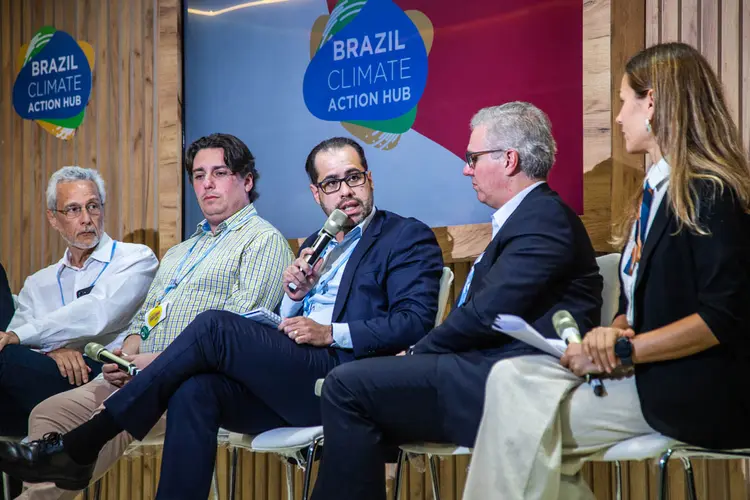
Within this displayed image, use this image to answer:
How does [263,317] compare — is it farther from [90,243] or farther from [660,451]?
[90,243]

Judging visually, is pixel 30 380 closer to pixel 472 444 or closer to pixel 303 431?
pixel 303 431

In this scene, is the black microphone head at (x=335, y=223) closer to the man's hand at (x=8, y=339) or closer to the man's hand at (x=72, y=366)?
the man's hand at (x=72, y=366)

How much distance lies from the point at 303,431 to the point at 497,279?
78 cm

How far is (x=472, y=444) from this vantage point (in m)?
2.54

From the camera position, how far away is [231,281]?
11.7 feet

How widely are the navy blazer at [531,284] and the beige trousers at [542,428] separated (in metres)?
0.22

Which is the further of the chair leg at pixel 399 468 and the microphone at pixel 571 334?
the chair leg at pixel 399 468

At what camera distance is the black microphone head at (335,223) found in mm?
3150

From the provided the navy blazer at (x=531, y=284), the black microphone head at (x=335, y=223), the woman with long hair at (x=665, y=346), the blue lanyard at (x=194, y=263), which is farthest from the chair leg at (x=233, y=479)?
the woman with long hair at (x=665, y=346)

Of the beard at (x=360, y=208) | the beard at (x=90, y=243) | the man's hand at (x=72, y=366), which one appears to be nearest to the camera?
the beard at (x=360, y=208)

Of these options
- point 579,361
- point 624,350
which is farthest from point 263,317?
point 624,350

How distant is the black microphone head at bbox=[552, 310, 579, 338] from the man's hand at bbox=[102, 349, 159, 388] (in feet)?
5.08

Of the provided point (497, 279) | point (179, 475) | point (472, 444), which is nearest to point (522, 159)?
point (497, 279)

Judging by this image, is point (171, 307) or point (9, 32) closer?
point (171, 307)
